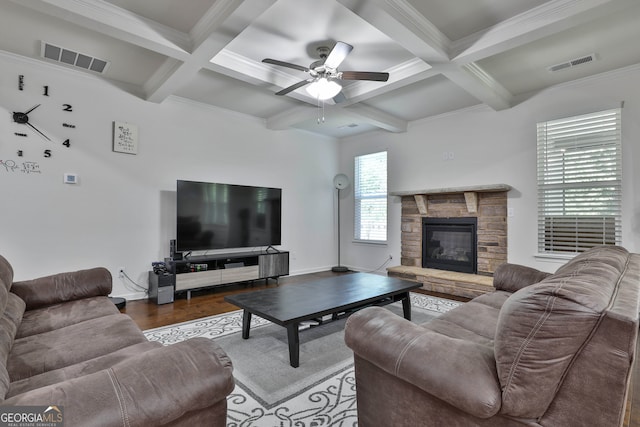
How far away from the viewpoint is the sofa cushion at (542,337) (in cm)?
90

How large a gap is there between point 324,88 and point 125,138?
263 cm

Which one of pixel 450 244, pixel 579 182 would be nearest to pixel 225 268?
pixel 450 244

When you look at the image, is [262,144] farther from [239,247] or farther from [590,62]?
[590,62]

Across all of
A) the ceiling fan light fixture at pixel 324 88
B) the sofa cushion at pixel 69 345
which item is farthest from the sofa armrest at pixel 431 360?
the ceiling fan light fixture at pixel 324 88

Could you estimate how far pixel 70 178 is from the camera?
143 inches

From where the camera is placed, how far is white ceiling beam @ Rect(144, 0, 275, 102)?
90.8 inches

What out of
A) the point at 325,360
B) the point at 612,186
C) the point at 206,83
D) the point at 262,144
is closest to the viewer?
the point at 325,360

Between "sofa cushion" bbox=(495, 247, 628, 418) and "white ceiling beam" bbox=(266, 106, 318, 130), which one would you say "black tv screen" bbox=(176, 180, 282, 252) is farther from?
"sofa cushion" bbox=(495, 247, 628, 418)

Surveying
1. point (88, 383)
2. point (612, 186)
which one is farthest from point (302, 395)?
point (612, 186)

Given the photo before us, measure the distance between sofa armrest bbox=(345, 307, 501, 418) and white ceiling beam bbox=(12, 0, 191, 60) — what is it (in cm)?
285

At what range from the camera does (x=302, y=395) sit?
74.0 inches

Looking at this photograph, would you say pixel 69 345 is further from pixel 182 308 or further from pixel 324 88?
pixel 324 88

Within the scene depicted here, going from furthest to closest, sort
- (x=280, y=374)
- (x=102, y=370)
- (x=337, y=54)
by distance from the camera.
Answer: (x=337, y=54), (x=280, y=374), (x=102, y=370)

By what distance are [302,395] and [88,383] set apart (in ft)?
4.29
